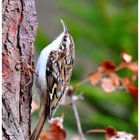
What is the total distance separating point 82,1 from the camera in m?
5.64

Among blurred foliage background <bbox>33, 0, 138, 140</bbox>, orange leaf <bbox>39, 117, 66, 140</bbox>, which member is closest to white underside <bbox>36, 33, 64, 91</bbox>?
orange leaf <bbox>39, 117, 66, 140</bbox>

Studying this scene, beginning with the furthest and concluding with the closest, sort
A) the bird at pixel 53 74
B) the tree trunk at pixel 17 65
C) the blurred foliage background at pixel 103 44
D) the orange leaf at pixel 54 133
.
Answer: the blurred foliage background at pixel 103 44 < the bird at pixel 53 74 < the orange leaf at pixel 54 133 < the tree trunk at pixel 17 65

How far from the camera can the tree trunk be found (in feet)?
6.44

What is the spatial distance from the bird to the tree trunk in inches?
10.6

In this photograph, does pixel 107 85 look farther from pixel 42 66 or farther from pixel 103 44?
pixel 103 44

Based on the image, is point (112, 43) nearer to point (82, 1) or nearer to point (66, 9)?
point (66, 9)

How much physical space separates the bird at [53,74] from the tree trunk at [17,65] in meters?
0.27

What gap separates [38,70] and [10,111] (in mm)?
402

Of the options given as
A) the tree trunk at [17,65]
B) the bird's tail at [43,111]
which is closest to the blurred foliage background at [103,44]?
the bird's tail at [43,111]

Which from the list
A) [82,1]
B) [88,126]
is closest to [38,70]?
[88,126]

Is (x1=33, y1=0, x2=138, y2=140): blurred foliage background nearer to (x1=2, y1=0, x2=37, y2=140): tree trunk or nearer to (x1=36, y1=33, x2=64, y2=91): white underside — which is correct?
(x1=36, y1=33, x2=64, y2=91): white underside

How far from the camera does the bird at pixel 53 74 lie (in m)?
2.40

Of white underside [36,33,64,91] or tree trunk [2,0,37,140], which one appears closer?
tree trunk [2,0,37,140]

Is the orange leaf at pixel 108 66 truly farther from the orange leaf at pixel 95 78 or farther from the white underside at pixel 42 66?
the white underside at pixel 42 66
